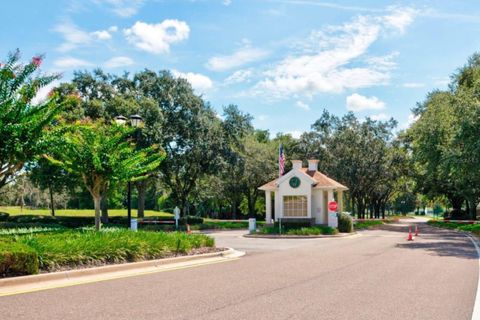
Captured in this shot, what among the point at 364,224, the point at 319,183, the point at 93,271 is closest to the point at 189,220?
the point at 319,183

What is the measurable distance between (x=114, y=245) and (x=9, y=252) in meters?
3.25

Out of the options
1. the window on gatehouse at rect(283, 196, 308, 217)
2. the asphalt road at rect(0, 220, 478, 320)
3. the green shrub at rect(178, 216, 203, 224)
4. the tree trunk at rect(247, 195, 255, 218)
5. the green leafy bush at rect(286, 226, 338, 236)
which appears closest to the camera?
the asphalt road at rect(0, 220, 478, 320)

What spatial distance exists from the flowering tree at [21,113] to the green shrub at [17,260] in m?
4.10

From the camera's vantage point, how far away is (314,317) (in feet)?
23.5

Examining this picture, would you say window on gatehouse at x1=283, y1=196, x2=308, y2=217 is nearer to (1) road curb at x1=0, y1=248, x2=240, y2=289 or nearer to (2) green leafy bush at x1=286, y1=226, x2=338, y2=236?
(2) green leafy bush at x1=286, y1=226, x2=338, y2=236

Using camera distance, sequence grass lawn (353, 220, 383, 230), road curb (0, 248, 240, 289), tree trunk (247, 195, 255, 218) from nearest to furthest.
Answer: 1. road curb (0, 248, 240, 289)
2. grass lawn (353, 220, 383, 230)
3. tree trunk (247, 195, 255, 218)

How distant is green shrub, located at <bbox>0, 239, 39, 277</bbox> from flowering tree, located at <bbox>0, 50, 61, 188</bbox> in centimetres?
410

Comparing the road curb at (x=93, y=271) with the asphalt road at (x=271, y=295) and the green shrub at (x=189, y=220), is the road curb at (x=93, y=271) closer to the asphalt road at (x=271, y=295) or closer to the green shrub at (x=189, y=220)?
the asphalt road at (x=271, y=295)

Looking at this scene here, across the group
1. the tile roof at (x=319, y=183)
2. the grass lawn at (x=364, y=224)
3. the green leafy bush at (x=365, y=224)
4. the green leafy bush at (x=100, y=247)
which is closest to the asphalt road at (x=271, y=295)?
the green leafy bush at (x=100, y=247)

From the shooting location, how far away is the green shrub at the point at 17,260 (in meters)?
9.26

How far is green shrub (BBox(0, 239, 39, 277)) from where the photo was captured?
9259 millimetres

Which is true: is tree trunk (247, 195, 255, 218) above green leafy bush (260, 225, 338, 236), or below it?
above

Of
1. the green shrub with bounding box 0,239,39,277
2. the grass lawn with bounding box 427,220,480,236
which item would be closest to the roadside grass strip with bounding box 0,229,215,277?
the green shrub with bounding box 0,239,39,277

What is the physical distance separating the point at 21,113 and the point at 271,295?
872 centimetres
